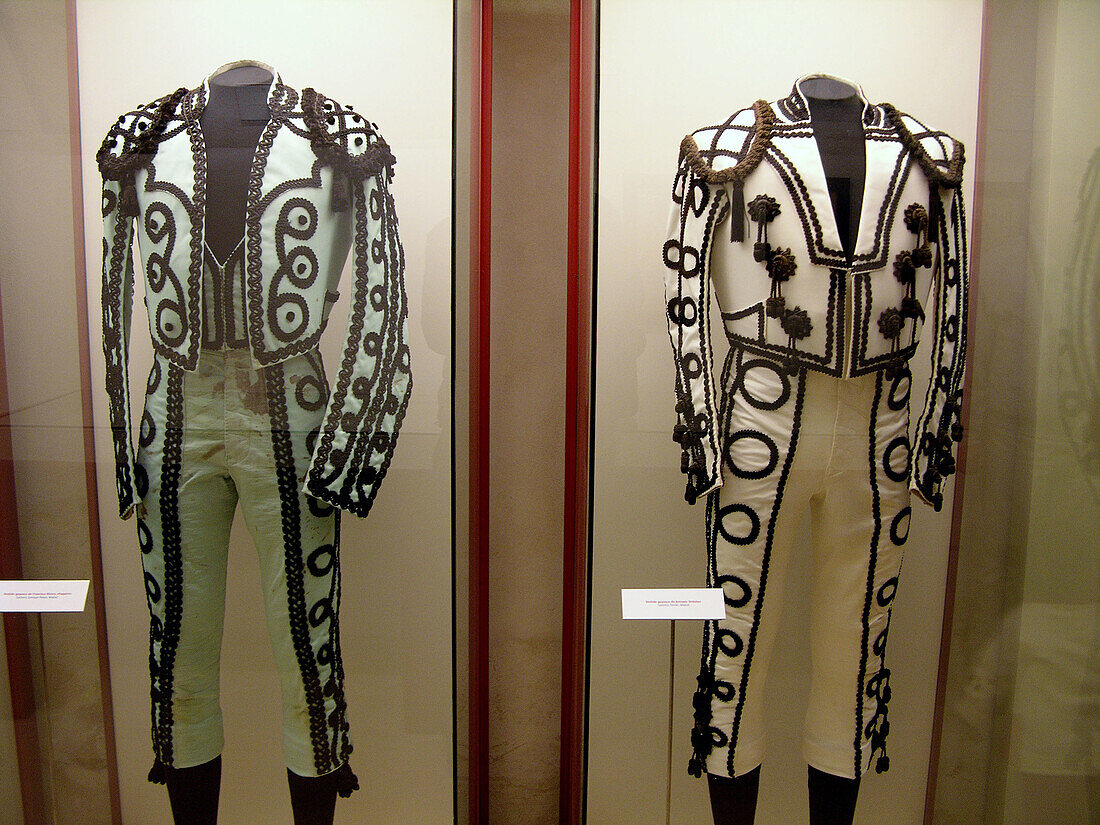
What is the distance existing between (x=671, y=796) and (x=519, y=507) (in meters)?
0.90

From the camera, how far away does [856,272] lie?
161 cm

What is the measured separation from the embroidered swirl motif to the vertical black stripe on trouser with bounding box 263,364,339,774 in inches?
3.8

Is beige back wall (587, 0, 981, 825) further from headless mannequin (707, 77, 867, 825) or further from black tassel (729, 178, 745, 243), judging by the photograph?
black tassel (729, 178, 745, 243)

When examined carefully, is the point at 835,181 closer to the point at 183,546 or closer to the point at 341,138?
the point at 341,138

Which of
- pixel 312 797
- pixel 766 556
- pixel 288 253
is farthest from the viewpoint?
pixel 312 797

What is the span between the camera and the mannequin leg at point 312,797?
179 centimetres

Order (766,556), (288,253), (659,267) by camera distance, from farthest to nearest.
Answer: (659,267)
(766,556)
(288,253)

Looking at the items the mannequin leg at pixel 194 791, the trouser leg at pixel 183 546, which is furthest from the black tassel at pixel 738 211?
the mannequin leg at pixel 194 791

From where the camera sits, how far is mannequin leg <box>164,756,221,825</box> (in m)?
1.78

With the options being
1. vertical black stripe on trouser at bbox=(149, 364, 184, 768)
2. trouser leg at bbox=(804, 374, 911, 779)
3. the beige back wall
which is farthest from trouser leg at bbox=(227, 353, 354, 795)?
trouser leg at bbox=(804, 374, 911, 779)

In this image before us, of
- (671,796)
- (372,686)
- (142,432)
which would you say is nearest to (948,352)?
(671,796)

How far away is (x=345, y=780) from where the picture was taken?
1828 mm

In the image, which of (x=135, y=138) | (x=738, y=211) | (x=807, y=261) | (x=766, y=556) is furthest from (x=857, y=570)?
(x=135, y=138)

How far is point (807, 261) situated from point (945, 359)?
0.41m
